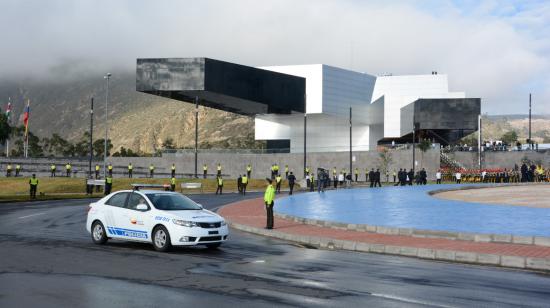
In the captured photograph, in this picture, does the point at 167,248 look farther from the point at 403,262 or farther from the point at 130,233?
the point at 403,262

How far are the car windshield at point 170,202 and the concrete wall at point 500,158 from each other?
68383mm

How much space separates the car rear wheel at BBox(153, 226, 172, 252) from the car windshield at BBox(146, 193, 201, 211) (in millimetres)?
581

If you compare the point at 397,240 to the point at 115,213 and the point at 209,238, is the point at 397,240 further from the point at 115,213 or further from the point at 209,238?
the point at 115,213

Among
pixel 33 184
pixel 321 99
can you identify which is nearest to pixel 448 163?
pixel 321 99

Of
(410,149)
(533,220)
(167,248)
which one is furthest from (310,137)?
(167,248)

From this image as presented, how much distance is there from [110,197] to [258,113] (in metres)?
73.4

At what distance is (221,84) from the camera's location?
240ft

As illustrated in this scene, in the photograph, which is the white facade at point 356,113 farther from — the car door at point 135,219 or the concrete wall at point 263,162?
the car door at point 135,219

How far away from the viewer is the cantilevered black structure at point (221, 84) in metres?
70.9

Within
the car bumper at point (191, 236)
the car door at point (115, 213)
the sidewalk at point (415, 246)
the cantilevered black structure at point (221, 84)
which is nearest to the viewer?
the sidewalk at point (415, 246)

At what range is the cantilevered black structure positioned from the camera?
70.9m

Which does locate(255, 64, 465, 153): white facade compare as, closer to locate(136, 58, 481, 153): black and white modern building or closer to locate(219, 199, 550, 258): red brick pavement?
locate(136, 58, 481, 153): black and white modern building

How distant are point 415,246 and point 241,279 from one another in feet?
19.7

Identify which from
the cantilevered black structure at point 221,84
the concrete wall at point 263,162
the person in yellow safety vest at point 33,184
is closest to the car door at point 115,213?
the person in yellow safety vest at point 33,184
